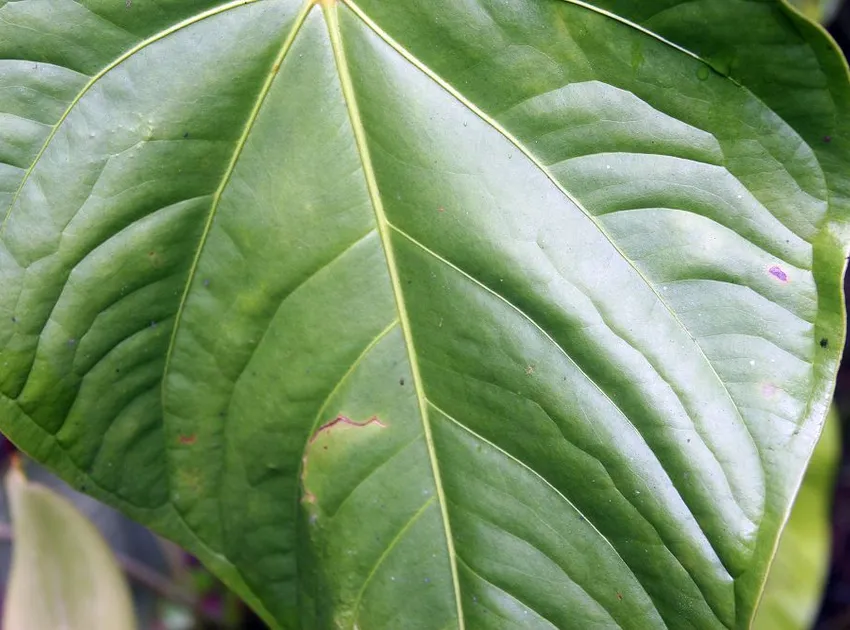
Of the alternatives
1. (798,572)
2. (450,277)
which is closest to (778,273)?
(450,277)

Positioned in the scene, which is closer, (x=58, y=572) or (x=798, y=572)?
(x=58, y=572)

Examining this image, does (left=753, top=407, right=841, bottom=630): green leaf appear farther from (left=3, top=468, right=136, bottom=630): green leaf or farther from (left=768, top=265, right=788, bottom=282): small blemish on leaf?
(left=3, top=468, right=136, bottom=630): green leaf

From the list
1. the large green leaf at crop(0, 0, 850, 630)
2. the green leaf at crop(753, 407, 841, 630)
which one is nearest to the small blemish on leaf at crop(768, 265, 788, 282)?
the large green leaf at crop(0, 0, 850, 630)

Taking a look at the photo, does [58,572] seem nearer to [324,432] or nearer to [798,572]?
[324,432]

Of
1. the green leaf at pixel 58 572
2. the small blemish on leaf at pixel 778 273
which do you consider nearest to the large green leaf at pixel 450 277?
the small blemish on leaf at pixel 778 273

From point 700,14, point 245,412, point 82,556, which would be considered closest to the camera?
point 700,14

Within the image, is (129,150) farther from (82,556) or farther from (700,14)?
(82,556)

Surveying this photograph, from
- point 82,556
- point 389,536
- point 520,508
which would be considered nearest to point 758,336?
point 520,508

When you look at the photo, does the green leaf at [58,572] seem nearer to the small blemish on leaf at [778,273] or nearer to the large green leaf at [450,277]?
the large green leaf at [450,277]
